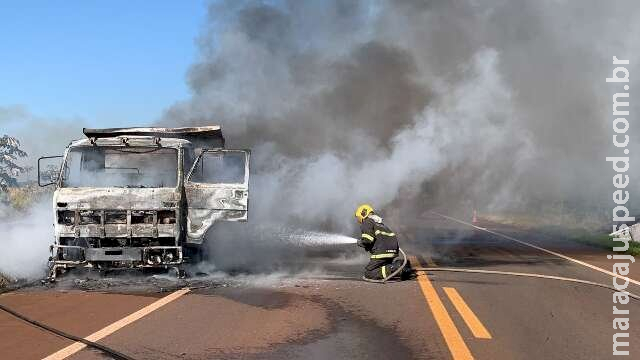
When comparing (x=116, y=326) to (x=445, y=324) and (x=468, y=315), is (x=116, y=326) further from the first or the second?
(x=468, y=315)

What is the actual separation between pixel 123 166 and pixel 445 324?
638 cm

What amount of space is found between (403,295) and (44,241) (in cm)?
704

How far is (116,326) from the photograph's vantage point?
6.24 m

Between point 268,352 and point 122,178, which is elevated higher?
point 122,178

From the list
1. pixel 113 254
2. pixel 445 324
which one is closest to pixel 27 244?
pixel 113 254

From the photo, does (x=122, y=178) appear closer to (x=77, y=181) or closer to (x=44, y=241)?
(x=77, y=181)

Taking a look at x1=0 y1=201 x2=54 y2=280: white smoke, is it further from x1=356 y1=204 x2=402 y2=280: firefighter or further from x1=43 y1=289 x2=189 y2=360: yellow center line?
x1=356 y1=204 x2=402 y2=280: firefighter

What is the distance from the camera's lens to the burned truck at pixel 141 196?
9172 millimetres

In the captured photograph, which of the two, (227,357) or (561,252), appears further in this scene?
(561,252)

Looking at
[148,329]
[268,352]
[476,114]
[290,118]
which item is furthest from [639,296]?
[290,118]

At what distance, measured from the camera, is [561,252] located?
1537cm

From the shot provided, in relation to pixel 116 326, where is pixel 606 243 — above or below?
below

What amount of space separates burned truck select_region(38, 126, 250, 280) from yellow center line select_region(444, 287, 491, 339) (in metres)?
3.53

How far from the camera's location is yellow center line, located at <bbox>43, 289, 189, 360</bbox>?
518cm
